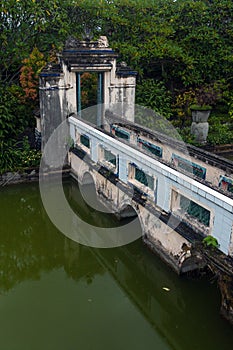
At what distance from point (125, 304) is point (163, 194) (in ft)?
8.15

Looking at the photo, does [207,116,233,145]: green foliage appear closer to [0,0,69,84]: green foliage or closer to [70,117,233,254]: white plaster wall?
[70,117,233,254]: white plaster wall

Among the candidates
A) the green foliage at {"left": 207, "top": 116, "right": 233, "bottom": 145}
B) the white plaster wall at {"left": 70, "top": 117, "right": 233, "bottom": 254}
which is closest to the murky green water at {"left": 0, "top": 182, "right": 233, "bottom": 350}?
the white plaster wall at {"left": 70, "top": 117, "right": 233, "bottom": 254}

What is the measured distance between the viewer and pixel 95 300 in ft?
26.0

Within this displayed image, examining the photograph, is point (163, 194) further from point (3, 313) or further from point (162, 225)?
point (3, 313)

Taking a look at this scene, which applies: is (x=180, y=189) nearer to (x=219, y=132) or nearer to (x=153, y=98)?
(x=219, y=132)

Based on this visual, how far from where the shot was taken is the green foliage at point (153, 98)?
17375 millimetres

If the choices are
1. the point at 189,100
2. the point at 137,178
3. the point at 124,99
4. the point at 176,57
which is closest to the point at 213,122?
the point at 189,100

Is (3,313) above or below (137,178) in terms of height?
below

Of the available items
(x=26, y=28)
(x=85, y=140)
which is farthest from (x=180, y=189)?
(x=26, y=28)

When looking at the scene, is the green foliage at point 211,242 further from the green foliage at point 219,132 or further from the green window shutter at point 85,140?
the green foliage at point 219,132

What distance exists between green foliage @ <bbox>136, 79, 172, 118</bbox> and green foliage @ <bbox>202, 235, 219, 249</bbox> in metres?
11.1

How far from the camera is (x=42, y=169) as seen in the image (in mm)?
13219

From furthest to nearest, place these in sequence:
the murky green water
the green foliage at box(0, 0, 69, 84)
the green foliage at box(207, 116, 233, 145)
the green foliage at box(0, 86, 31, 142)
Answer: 1. the green foliage at box(207, 116, 233, 145)
2. the green foliage at box(0, 0, 69, 84)
3. the green foliage at box(0, 86, 31, 142)
4. the murky green water

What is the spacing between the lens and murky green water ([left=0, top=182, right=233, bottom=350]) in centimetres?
692
